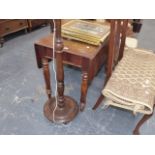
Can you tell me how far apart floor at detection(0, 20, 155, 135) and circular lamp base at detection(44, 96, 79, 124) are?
49 millimetres

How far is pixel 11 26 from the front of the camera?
279 cm

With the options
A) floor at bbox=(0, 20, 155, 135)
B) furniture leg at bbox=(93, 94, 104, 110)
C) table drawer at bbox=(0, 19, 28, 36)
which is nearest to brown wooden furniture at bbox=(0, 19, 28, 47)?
table drawer at bbox=(0, 19, 28, 36)

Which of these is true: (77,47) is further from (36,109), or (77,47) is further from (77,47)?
(36,109)

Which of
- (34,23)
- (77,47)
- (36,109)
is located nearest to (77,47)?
(77,47)

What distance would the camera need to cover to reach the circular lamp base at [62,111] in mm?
1617

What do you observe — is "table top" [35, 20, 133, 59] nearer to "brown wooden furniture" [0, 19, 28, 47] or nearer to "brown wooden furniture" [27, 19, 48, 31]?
"brown wooden furniture" [0, 19, 28, 47]

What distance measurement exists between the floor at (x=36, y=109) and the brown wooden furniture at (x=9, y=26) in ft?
1.27

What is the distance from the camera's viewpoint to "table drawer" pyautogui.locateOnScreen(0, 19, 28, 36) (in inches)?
105

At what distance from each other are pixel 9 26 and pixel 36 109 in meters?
1.59
